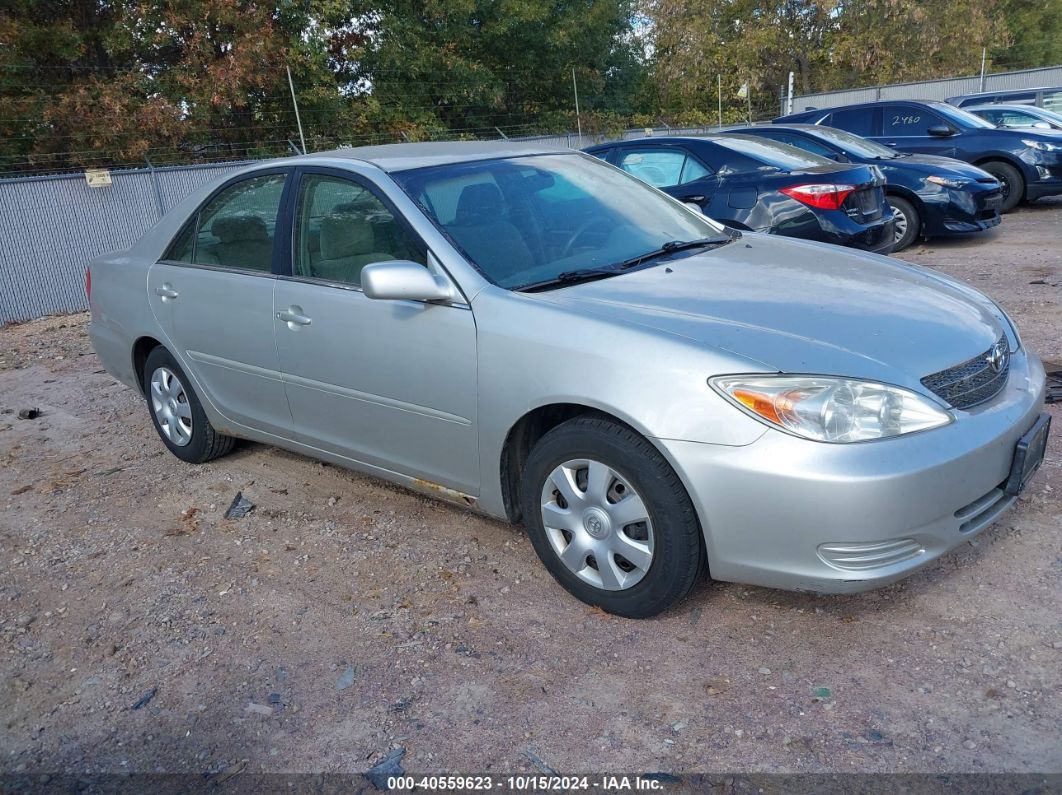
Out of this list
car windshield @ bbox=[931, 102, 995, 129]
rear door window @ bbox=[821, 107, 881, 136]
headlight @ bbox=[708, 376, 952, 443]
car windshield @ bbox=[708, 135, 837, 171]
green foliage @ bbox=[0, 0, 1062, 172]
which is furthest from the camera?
green foliage @ bbox=[0, 0, 1062, 172]

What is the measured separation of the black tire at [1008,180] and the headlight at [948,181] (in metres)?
3.09

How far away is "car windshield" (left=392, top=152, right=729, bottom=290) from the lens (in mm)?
3617

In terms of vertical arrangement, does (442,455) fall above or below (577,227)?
below

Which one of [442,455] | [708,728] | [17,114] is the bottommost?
[708,728]

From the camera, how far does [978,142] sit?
12156mm

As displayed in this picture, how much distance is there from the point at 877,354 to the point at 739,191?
5349 millimetres

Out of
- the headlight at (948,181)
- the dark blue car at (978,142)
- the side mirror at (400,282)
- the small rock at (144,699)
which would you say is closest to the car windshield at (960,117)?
the dark blue car at (978,142)

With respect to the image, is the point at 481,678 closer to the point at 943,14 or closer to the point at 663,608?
the point at 663,608

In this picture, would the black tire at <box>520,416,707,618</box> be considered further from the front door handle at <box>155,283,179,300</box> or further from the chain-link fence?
the chain-link fence

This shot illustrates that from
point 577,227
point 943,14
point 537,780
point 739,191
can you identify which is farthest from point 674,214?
point 943,14

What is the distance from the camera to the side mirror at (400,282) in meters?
3.36

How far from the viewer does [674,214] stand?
14.4 ft

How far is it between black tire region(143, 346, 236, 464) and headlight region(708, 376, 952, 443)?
312cm

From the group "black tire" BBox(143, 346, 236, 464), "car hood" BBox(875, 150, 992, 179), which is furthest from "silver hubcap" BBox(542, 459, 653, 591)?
"car hood" BBox(875, 150, 992, 179)
